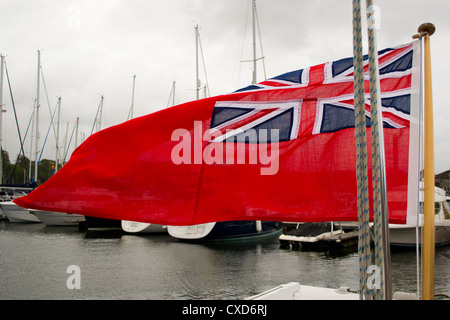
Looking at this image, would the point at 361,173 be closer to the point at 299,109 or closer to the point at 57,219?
the point at 299,109

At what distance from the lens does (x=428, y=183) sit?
3105 mm

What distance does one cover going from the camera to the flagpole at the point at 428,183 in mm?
3061

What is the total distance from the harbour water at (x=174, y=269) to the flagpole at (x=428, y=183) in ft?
35.7

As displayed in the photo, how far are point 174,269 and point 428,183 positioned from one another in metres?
16.5

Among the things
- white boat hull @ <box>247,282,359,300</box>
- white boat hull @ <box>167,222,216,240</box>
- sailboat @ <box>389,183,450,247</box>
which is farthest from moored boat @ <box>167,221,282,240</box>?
white boat hull @ <box>247,282,359,300</box>

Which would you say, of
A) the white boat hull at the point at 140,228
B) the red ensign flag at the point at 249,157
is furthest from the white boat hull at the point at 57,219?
the red ensign flag at the point at 249,157

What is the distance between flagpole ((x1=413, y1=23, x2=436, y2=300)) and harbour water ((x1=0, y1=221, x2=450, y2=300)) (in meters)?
10.9

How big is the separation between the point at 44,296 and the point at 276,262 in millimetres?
11026

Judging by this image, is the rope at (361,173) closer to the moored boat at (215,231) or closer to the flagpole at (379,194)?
the flagpole at (379,194)

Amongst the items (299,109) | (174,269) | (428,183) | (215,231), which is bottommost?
(174,269)

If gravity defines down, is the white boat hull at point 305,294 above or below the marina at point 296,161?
below

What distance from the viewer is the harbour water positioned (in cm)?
1437

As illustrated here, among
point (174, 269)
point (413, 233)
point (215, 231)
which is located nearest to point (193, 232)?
point (215, 231)

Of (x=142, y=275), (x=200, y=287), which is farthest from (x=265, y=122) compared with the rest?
(x=142, y=275)
